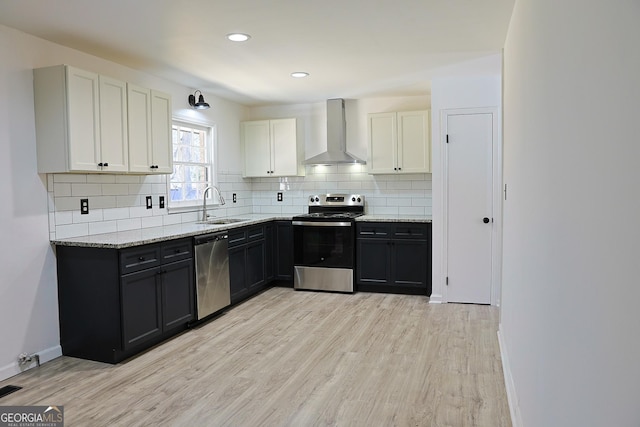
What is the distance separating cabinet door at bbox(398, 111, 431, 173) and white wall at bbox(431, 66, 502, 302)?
55 centimetres

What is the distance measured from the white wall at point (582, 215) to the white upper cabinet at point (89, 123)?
300 cm

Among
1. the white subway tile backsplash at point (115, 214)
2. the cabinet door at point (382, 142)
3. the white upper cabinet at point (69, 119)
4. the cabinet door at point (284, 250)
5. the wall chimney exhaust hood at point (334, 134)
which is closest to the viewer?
the white upper cabinet at point (69, 119)

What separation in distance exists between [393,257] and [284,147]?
6.69 feet

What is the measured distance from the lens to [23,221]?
3311 millimetres

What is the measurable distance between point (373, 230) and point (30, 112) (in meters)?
3.50

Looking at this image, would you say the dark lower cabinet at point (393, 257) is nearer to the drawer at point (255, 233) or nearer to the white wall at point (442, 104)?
the white wall at point (442, 104)

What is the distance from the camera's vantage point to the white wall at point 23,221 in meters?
3.21

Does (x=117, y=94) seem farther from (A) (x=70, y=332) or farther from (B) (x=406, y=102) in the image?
(B) (x=406, y=102)

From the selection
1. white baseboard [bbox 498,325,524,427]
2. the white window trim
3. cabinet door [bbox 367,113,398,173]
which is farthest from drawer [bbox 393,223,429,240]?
the white window trim

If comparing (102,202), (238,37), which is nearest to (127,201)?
(102,202)

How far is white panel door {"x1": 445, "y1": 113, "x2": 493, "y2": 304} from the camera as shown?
4.74 metres

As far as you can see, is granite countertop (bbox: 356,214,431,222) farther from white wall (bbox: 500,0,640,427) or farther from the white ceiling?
white wall (bbox: 500,0,640,427)

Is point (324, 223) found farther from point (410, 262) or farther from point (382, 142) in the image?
point (382, 142)

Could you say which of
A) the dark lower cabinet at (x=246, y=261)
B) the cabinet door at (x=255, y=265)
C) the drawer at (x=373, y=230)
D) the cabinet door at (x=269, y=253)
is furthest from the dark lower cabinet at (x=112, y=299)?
the drawer at (x=373, y=230)
